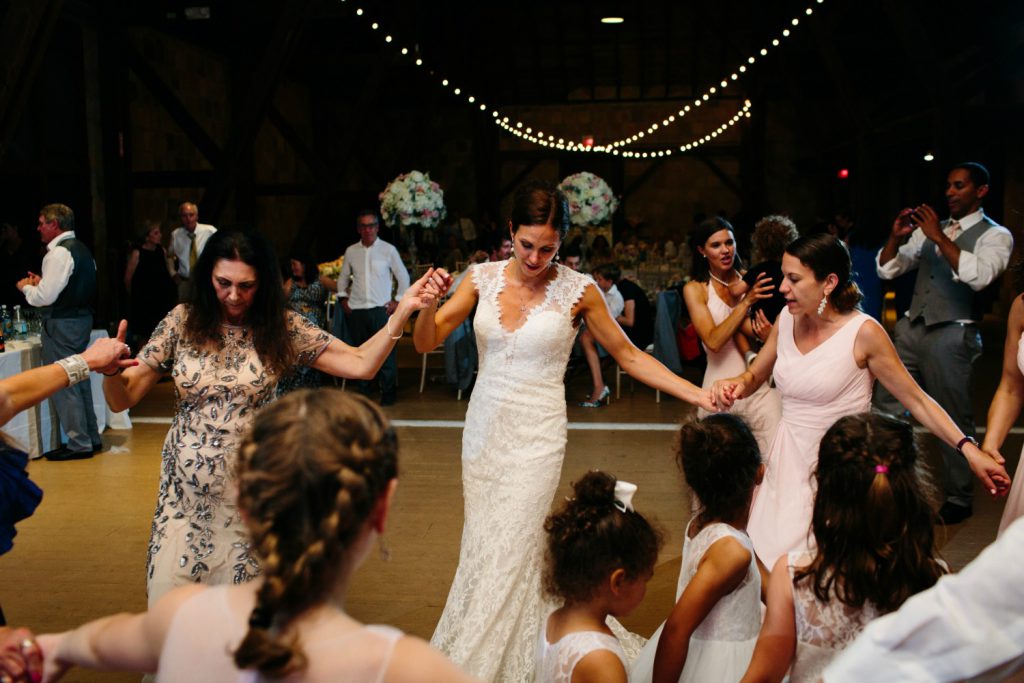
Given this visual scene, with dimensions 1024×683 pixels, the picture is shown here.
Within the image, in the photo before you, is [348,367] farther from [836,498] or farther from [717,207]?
[717,207]

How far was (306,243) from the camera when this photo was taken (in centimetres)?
1103

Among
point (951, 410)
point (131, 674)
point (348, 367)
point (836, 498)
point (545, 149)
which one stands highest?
point (545, 149)

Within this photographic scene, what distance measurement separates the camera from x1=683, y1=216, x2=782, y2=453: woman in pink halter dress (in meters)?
3.81

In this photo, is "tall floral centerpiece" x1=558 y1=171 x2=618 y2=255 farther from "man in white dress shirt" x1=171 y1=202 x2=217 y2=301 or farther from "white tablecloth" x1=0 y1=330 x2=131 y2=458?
"white tablecloth" x1=0 y1=330 x2=131 y2=458

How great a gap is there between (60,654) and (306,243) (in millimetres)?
9957

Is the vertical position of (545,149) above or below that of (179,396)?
above

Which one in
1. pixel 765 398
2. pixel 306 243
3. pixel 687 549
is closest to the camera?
pixel 687 549

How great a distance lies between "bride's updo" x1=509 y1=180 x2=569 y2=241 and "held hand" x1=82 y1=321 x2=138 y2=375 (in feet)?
3.90

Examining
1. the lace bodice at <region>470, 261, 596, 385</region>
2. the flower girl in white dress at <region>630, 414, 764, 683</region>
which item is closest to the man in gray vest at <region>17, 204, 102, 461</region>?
the lace bodice at <region>470, 261, 596, 385</region>

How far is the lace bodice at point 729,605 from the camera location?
2.27 m

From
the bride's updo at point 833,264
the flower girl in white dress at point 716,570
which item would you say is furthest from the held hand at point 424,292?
the bride's updo at point 833,264

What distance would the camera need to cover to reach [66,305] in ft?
19.8

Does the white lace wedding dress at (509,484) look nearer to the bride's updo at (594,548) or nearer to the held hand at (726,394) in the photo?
the held hand at (726,394)

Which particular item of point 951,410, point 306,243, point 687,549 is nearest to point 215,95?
point 306,243
